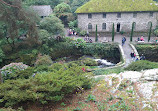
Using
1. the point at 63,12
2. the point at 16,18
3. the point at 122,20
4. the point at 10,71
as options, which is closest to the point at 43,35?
the point at 16,18

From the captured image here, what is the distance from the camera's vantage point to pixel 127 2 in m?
27.5

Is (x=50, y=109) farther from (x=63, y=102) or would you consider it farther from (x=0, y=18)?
(x=0, y=18)

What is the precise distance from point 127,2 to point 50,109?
86.1ft

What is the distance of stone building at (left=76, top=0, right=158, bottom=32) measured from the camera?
27.0m

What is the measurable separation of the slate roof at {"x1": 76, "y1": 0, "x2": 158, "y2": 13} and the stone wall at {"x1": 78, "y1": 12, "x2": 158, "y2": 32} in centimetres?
86

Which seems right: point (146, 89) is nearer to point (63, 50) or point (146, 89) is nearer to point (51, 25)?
point (63, 50)

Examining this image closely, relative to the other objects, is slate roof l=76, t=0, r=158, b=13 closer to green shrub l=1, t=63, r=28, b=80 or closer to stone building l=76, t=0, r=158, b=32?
stone building l=76, t=0, r=158, b=32

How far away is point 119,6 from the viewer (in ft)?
89.5

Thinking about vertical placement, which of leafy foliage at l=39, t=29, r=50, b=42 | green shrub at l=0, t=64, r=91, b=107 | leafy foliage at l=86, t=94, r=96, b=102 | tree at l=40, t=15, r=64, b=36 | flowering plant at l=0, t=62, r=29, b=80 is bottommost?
leafy foliage at l=86, t=94, r=96, b=102

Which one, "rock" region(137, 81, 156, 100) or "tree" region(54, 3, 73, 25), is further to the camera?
"tree" region(54, 3, 73, 25)

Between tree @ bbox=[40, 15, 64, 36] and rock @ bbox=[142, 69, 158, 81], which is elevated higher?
tree @ bbox=[40, 15, 64, 36]

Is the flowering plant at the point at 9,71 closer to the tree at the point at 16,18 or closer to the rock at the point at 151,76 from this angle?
the tree at the point at 16,18

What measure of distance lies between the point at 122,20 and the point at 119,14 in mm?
1326

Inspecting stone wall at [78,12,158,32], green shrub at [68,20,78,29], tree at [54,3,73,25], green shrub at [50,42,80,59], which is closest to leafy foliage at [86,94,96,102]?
green shrub at [50,42,80,59]
